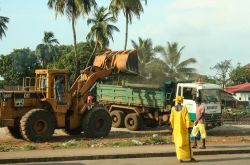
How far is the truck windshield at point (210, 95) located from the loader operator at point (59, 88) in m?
6.70

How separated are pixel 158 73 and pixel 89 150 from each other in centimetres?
3382

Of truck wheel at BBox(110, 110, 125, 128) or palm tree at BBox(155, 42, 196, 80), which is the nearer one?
truck wheel at BBox(110, 110, 125, 128)

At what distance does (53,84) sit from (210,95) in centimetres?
771

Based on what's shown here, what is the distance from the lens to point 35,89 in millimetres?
20297

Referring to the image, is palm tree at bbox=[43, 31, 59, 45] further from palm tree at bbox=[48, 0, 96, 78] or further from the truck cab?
the truck cab

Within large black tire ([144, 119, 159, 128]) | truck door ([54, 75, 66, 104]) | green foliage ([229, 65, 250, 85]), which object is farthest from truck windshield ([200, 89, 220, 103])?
green foliage ([229, 65, 250, 85])

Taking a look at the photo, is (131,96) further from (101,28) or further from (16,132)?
(101,28)

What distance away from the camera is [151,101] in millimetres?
24703

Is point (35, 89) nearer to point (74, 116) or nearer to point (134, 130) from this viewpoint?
point (74, 116)

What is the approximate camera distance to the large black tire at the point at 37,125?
728 inches

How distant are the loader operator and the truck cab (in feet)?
20.1

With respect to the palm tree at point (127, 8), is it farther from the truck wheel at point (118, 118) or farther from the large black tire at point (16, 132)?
the large black tire at point (16, 132)

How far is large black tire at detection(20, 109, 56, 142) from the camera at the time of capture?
18.5m

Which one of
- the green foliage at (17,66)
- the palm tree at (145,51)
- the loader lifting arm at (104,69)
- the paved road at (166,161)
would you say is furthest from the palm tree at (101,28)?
the paved road at (166,161)
